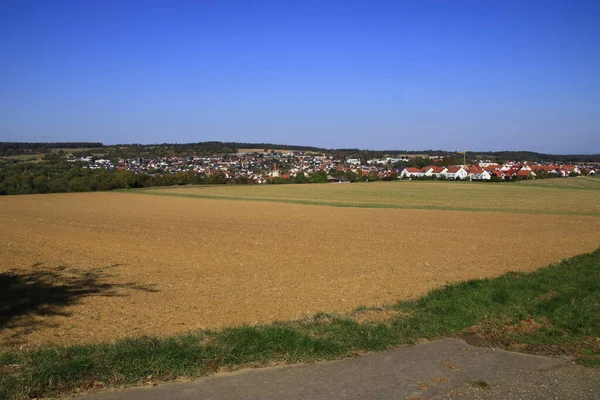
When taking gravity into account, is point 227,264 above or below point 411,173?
above

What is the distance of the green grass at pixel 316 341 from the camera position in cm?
516

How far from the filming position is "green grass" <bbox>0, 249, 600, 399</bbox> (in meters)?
5.16

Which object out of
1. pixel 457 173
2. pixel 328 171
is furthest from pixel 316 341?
pixel 457 173

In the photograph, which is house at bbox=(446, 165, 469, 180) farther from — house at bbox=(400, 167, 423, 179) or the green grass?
the green grass

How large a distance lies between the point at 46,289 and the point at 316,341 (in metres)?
9.25

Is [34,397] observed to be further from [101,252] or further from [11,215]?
[11,215]

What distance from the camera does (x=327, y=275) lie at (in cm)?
1566

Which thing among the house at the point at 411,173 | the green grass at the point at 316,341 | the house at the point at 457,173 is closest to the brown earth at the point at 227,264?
the green grass at the point at 316,341

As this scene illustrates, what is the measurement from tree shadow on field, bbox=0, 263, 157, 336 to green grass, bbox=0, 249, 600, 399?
4.27 metres

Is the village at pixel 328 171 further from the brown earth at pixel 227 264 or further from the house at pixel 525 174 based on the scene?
the brown earth at pixel 227 264

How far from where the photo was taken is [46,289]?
1288 cm

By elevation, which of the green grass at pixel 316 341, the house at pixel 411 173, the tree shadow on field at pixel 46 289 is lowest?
the house at pixel 411 173

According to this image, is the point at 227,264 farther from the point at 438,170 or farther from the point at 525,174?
the point at 438,170

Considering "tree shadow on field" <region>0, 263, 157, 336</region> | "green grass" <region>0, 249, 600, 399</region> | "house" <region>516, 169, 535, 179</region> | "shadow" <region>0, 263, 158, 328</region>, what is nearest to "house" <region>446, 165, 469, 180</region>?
"house" <region>516, 169, 535, 179</region>
